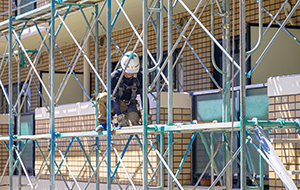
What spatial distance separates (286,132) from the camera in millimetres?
7820

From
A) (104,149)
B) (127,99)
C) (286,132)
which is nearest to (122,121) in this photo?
(127,99)

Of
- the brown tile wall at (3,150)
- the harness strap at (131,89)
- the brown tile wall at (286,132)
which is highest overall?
the harness strap at (131,89)

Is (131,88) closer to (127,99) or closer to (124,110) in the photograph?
(127,99)

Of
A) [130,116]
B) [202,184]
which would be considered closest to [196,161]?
[202,184]

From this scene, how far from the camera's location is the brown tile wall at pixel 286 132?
7664 millimetres

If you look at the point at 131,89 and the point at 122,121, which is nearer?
the point at 122,121

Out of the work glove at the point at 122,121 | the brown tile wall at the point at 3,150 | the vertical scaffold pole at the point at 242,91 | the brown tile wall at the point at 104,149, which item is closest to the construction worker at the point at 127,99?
the work glove at the point at 122,121

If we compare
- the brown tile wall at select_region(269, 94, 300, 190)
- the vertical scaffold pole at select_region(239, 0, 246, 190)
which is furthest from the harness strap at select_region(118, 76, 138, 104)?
the vertical scaffold pole at select_region(239, 0, 246, 190)

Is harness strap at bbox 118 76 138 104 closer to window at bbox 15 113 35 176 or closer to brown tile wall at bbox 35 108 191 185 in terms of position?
brown tile wall at bbox 35 108 191 185

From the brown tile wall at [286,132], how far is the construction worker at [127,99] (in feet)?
7.35

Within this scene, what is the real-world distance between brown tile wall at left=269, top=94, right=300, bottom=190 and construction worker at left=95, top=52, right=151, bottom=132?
2239 mm

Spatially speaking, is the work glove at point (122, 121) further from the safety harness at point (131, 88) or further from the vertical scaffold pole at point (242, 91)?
the vertical scaffold pole at point (242, 91)

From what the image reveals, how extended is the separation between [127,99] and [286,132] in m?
2.66

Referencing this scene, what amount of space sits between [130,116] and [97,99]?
638 mm
